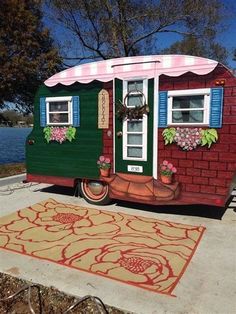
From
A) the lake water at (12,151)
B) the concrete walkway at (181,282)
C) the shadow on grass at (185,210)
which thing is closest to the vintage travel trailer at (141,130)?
the shadow on grass at (185,210)

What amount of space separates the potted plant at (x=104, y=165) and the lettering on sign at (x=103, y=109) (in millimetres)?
667

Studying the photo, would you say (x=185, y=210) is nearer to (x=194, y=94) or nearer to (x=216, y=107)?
(x=216, y=107)

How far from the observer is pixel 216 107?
5305 millimetres

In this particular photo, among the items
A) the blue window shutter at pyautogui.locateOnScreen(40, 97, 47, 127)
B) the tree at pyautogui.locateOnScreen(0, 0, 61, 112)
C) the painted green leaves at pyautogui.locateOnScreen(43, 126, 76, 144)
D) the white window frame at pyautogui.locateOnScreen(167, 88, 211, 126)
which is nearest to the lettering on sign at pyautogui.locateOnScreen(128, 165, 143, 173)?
the white window frame at pyautogui.locateOnScreen(167, 88, 211, 126)

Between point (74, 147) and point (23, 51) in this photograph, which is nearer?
point (74, 147)

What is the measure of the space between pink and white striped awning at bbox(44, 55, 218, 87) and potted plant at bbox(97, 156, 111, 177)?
5.29 ft

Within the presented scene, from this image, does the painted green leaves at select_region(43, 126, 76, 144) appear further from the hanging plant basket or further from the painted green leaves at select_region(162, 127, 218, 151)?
the painted green leaves at select_region(162, 127, 218, 151)

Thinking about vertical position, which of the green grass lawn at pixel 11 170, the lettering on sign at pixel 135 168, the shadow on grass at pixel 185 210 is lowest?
the shadow on grass at pixel 185 210

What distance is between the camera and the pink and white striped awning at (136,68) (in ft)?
17.9

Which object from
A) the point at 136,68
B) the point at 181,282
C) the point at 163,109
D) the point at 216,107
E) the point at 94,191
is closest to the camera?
the point at 181,282

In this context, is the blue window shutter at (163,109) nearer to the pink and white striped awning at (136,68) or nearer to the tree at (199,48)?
the pink and white striped awning at (136,68)

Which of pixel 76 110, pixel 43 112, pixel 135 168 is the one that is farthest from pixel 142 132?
pixel 43 112

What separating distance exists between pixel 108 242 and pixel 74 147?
8.83ft

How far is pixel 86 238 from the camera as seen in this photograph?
4.94 metres
